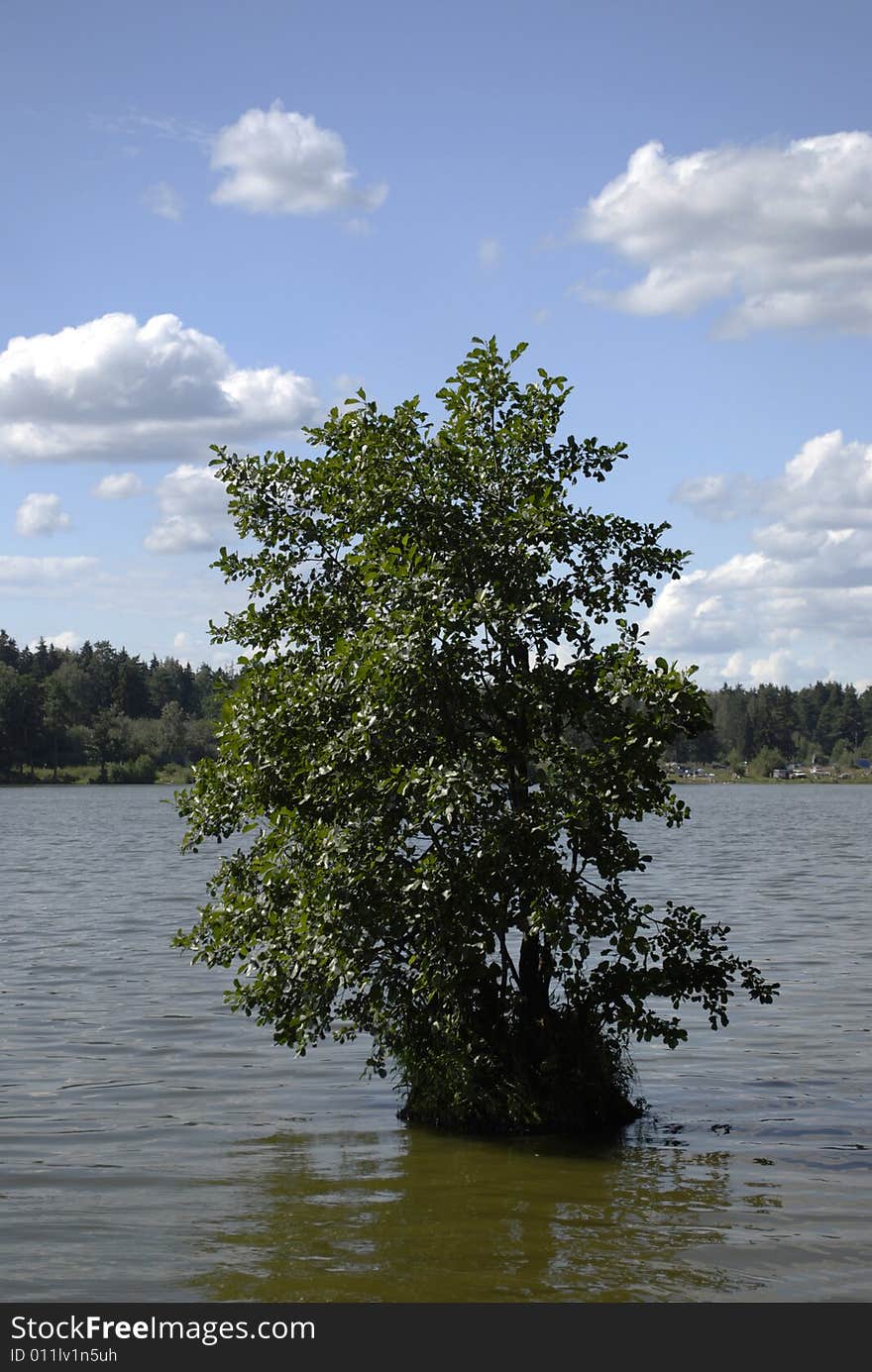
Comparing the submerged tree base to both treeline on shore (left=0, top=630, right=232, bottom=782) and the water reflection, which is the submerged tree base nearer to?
the water reflection

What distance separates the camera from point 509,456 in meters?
17.1

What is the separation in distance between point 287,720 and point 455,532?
286cm

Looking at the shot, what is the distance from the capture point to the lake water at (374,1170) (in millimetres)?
12164

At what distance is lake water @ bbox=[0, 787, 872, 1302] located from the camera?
39.9 ft

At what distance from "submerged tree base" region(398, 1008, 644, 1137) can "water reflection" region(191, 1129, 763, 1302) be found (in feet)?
1.04

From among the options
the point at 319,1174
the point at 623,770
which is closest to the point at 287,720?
the point at 623,770

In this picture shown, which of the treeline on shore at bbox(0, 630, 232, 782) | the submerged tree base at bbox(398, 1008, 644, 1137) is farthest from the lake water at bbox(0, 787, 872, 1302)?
the treeline on shore at bbox(0, 630, 232, 782)

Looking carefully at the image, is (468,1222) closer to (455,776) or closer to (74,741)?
(455,776)

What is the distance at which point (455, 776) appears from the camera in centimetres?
1470

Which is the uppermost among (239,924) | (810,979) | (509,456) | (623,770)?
(509,456)

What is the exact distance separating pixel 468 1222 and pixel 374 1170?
2.24m

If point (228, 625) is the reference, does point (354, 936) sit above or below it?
below

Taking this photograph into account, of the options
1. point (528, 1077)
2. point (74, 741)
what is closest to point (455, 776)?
point (528, 1077)
